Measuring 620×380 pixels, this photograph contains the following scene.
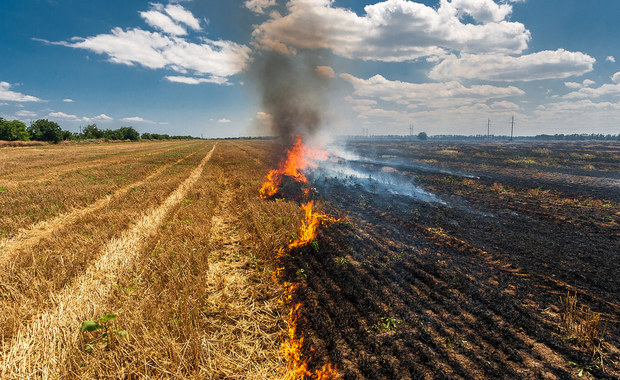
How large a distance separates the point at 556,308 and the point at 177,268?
28.3ft

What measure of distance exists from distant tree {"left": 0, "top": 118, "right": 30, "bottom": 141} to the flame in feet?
255

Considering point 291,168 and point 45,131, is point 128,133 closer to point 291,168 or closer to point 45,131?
point 45,131

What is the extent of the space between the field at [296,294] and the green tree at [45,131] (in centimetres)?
7960

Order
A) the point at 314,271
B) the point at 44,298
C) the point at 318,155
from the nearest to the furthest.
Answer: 1. the point at 44,298
2. the point at 314,271
3. the point at 318,155

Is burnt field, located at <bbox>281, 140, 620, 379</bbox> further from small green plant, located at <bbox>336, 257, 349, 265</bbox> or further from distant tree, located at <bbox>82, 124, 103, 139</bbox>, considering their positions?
distant tree, located at <bbox>82, 124, 103, 139</bbox>

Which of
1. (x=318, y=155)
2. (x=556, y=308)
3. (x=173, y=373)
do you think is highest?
(x=318, y=155)

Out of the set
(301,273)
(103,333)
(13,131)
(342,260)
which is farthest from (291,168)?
(13,131)

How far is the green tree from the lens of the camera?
6562 centimetres

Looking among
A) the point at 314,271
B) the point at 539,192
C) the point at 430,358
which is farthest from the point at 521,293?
the point at 539,192

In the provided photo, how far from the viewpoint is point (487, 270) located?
6.98 metres

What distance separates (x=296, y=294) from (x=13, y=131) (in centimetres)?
9281

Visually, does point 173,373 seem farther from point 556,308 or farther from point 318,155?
point 318,155

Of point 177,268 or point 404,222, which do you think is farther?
point 404,222

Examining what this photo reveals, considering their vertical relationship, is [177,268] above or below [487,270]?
above
